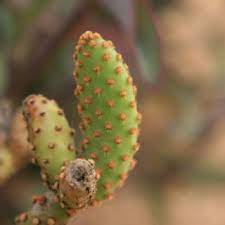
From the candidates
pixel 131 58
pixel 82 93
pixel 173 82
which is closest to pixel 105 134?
pixel 82 93

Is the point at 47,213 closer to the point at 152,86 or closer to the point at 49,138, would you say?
the point at 49,138

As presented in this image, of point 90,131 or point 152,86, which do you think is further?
point 152,86

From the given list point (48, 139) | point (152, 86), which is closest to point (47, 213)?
point (48, 139)

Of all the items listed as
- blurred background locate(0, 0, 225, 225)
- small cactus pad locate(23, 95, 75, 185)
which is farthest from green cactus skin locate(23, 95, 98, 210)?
blurred background locate(0, 0, 225, 225)

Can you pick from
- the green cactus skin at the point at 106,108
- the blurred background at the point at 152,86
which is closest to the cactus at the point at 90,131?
the green cactus skin at the point at 106,108

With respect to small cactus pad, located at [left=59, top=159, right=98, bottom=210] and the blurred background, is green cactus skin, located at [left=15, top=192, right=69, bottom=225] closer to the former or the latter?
small cactus pad, located at [left=59, top=159, right=98, bottom=210]

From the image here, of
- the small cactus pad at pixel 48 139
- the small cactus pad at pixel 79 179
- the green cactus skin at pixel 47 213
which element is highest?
the small cactus pad at pixel 48 139

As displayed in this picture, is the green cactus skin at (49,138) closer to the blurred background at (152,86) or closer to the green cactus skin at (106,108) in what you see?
the green cactus skin at (106,108)
